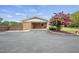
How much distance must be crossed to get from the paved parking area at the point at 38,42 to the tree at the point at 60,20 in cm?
19

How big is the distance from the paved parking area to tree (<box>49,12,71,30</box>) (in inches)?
7.6

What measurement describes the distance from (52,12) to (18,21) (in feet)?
2.34

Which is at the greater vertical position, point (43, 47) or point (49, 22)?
point (49, 22)

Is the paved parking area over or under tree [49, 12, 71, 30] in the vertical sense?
under

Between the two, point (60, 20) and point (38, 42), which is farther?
point (60, 20)

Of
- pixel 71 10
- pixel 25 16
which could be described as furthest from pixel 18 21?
pixel 71 10

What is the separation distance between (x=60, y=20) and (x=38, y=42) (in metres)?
0.63

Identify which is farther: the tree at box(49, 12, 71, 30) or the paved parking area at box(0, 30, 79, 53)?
the tree at box(49, 12, 71, 30)

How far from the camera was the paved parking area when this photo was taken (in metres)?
4.48

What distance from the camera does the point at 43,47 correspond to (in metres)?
4.50

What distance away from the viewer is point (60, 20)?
15.3 ft

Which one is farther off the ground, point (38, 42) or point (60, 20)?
point (60, 20)

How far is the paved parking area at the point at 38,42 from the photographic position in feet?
14.7
